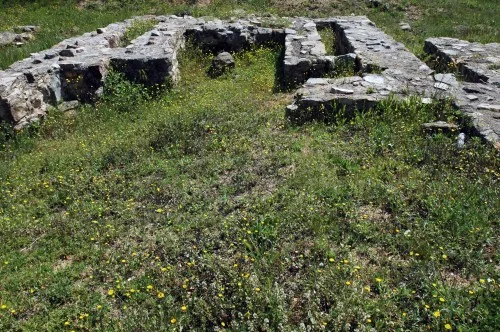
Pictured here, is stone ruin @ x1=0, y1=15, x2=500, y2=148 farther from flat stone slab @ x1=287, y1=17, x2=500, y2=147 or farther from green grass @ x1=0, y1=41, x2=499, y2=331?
green grass @ x1=0, y1=41, x2=499, y2=331

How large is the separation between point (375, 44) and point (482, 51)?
2.54 metres

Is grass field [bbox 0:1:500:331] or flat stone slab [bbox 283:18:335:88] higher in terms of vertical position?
flat stone slab [bbox 283:18:335:88]

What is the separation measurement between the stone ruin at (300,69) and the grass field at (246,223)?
43 cm

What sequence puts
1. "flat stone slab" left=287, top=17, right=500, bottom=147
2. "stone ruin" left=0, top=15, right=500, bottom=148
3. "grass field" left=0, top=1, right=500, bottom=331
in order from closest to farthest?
"grass field" left=0, top=1, right=500, bottom=331 < "flat stone slab" left=287, top=17, right=500, bottom=147 < "stone ruin" left=0, top=15, right=500, bottom=148

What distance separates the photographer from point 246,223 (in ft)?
14.9

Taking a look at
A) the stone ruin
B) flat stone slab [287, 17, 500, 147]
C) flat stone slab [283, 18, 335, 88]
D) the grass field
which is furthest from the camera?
flat stone slab [283, 18, 335, 88]

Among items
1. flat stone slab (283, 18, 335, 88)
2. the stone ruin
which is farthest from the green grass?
flat stone slab (283, 18, 335, 88)

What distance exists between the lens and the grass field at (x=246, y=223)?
352 cm

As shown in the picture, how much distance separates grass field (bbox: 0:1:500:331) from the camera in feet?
11.5

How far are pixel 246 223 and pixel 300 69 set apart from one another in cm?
533

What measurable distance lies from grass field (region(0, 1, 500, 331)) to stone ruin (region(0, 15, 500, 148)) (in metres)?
0.43

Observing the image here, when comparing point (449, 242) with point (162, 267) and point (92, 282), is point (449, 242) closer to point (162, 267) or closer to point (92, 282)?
point (162, 267)

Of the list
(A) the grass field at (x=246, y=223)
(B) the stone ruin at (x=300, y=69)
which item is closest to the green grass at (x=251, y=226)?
(A) the grass field at (x=246, y=223)

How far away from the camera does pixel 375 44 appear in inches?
395
